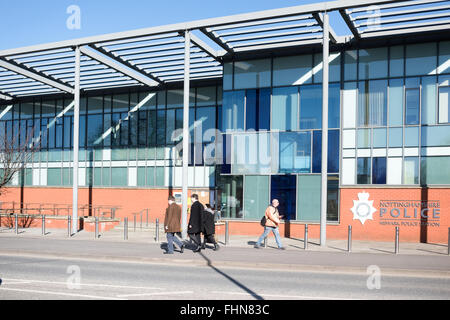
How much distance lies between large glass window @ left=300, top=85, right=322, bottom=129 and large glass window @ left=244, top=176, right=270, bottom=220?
3201mm

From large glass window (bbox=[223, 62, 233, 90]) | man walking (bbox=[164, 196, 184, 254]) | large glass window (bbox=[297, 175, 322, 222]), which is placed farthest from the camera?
large glass window (bbox=[223, 62, 233, 90])

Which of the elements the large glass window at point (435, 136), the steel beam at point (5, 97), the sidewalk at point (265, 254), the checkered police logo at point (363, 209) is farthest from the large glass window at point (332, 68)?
the steel beam at point (5, 97)

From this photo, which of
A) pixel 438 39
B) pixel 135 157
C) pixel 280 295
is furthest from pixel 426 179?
pixel 135 157

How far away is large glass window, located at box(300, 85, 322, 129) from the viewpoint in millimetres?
23734

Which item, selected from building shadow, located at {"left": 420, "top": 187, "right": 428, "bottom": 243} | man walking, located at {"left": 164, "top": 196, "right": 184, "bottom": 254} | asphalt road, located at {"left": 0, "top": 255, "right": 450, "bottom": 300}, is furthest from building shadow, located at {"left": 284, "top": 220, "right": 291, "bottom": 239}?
asphalt road, located at {"left": 0, "top": 255, "right": 450, "bottom": 300}

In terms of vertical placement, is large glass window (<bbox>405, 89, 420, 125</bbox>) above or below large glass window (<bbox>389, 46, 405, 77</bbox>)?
below

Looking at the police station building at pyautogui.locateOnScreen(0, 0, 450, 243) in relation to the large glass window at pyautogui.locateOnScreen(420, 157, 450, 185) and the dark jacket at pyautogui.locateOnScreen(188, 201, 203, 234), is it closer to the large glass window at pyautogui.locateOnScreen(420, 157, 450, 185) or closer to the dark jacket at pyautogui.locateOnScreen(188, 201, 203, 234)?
the large glass window at pyautogui.locateOnScreen(420, 157, 450, 185)

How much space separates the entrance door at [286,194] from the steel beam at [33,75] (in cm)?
1520

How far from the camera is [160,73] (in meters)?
30.1

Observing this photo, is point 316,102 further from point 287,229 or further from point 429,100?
point 287,229

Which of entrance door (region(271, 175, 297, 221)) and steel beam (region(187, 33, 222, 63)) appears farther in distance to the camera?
entrance door (region(271, 175, 297, 221))
